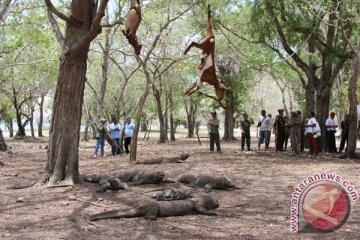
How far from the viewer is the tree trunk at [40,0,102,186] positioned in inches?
336

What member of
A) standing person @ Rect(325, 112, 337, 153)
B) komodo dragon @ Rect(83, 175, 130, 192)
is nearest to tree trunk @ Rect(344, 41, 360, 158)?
standing person @ Rect(325, 112, 337, 153)

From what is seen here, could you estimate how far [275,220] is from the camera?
6.12m

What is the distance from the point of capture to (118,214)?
610cm

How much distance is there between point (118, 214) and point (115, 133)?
35.2 ft

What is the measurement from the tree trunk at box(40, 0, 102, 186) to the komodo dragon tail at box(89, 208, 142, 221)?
274 cm

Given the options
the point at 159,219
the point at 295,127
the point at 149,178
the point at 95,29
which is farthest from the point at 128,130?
the point at 159,219

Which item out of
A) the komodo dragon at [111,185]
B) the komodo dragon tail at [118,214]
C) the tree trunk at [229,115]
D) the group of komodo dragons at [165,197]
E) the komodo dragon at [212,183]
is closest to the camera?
the komodo dragon tail at [118,214]

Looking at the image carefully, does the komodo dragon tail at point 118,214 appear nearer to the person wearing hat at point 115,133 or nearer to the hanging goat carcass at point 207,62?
the hanging goat carcass at point 207,62

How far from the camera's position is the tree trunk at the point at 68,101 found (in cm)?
855

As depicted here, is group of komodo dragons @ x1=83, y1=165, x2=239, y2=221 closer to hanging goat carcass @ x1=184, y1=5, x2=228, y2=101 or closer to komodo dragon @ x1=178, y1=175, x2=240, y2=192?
komodo dragon @ x1=178, y1=175, x2=240, y2=192

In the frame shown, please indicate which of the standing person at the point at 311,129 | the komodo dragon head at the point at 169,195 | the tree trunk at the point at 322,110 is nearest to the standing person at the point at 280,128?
the tree trunk at the point at 322,110

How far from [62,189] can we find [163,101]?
3057cm

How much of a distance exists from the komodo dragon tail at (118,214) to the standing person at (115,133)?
1022 centimetres

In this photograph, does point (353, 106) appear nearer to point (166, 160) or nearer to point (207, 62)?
point (166, 160)
